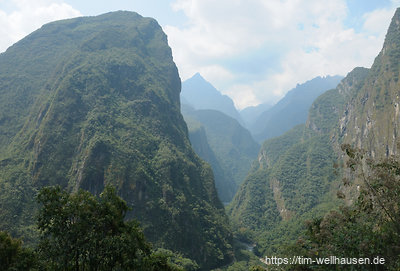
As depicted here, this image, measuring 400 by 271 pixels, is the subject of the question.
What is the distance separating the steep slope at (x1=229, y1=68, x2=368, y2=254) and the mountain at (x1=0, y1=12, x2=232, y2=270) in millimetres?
35481

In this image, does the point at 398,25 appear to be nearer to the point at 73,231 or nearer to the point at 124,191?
the point at 124,191

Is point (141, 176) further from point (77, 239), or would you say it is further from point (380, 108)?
point (380, 108)

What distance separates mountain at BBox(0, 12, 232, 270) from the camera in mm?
69062

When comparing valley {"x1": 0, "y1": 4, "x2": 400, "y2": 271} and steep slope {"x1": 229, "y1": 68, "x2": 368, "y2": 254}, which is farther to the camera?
steep slope {"x1": 229, "y1": 68, "x2": 368, "y2": 254}

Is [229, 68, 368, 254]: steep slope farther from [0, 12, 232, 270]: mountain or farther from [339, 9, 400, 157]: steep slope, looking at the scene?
Answer: [0, 12, 232, 270]: mountain

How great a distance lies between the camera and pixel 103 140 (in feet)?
247

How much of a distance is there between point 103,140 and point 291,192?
364 ft

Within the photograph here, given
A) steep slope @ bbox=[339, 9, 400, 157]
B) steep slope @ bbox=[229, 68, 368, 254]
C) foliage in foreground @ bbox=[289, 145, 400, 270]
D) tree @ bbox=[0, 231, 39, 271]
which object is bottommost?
steep slope @ bbox=[229, 68, 368, 254]

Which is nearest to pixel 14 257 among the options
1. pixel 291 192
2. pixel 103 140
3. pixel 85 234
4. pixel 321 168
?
pixel 85 234

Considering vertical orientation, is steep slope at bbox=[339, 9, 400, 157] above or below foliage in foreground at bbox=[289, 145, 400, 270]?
above

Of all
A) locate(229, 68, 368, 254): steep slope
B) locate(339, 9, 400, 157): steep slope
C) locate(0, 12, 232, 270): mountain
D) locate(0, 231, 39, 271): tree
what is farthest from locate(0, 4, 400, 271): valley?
locate(229, 68, 368, 254): steep slope

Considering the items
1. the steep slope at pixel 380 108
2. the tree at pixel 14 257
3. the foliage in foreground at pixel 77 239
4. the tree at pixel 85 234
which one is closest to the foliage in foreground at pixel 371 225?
the tree at pixel 85 234

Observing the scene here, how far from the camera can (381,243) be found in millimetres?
14938

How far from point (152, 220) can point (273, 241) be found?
56.3 metres
